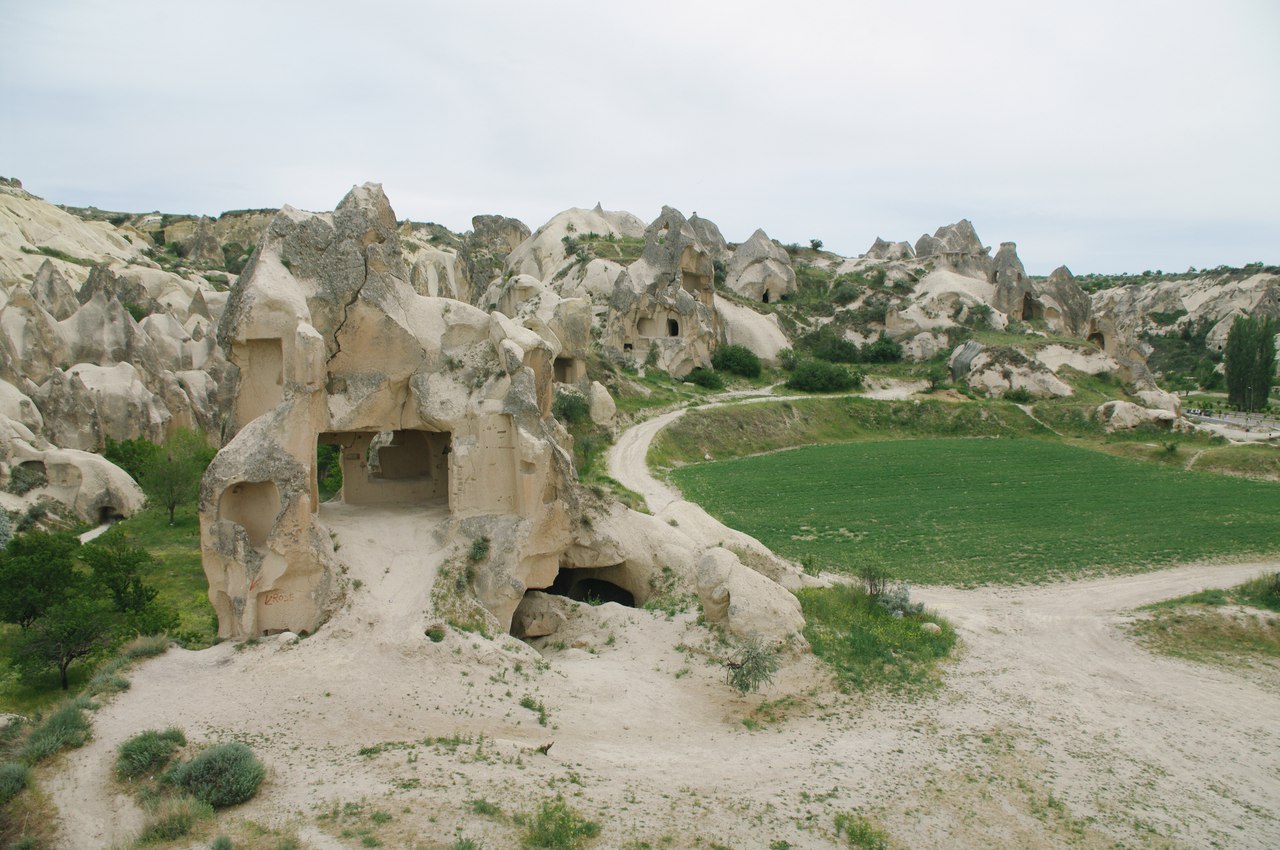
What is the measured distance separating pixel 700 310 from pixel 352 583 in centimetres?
4214

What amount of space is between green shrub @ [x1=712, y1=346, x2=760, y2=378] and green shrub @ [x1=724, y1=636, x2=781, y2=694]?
138 ft

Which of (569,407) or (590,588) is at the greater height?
(569,407)

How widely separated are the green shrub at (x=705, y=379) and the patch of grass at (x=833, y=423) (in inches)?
208

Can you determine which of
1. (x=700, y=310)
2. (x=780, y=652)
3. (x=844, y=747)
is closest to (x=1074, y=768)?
(x=844, y=747)

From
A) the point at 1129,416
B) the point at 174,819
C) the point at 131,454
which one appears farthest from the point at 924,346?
the point at 174,819

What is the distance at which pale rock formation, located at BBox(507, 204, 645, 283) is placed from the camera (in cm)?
7194

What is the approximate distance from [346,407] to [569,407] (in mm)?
22243

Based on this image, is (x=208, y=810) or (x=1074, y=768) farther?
(x=1074, y=768)

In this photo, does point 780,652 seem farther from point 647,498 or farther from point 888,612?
point 647,498

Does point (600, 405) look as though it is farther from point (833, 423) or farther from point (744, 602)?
point (744, 602)

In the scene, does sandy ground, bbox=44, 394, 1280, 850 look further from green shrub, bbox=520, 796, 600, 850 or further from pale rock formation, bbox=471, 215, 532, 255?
pale rock formation, bbox=471, 215, 532, 255

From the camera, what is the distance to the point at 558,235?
2975 inches

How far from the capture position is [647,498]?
30.8 metres

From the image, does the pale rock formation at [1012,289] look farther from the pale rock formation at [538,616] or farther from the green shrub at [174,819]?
the green shrub at [174,819]
